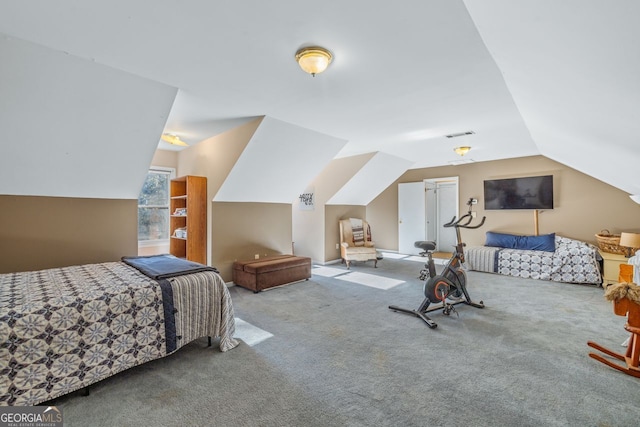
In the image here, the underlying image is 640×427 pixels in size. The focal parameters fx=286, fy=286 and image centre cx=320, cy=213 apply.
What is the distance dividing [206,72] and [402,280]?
4.24 m

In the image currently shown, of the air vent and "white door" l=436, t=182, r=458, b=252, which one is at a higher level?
the air vent

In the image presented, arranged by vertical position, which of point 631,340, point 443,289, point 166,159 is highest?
point 166,159

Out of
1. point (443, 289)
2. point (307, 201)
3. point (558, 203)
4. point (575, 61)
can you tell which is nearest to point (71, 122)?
point (575, 61)

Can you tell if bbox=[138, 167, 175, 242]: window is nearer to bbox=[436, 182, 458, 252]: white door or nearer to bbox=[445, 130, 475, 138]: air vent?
bbox=[445, 130, 475, 138]: air vent

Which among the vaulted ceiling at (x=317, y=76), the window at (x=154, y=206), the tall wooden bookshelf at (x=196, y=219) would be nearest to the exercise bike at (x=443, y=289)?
the vaulted ceiling at (x=317, y=76)

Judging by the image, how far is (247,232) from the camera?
4.96 meters

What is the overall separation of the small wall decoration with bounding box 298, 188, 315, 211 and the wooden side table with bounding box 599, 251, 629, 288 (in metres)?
5.27

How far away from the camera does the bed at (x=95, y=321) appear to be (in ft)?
5.63

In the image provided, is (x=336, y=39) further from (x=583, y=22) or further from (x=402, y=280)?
(x=402, y=280)

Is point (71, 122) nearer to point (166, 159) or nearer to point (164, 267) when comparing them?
point (164, 267)

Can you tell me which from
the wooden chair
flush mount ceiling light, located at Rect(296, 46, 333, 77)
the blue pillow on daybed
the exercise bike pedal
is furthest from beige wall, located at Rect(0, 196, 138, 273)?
the blue pillow on daybed

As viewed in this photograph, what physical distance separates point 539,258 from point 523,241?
634 mm

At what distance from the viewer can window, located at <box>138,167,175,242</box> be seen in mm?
5301

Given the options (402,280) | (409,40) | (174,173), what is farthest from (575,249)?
(174,173)
